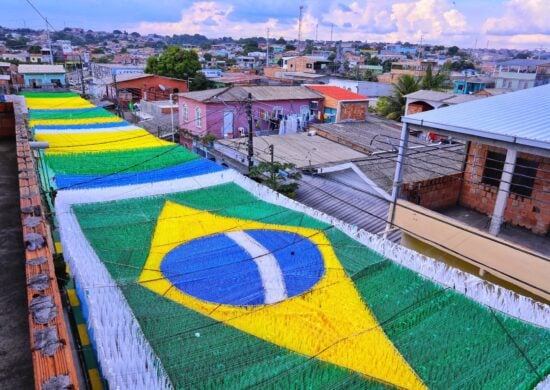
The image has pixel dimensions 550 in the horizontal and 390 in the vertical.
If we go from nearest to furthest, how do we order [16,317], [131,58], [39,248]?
[16,317] → [39,248] → [131,58]

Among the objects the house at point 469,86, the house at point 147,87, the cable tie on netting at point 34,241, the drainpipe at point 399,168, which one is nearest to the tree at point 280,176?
the drainpipe at point 399,168

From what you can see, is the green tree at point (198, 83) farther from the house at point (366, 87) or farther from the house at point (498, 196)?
the house at point (498, 196)

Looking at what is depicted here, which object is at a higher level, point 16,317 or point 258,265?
point 16,317

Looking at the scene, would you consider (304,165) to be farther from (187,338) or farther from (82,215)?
(187,338)

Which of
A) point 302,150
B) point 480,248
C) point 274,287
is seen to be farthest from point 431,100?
point 274,287

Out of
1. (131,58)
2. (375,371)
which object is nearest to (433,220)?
(375,371)

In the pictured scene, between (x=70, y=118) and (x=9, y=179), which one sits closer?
(x=9, y=179)
